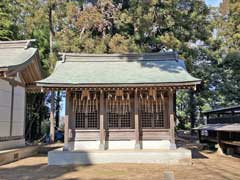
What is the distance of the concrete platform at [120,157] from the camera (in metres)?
12.5

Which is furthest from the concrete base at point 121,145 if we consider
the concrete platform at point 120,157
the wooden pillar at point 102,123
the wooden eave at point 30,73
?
the wooden eave at point 30,73

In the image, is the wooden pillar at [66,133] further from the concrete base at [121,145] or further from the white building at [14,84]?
the white building at [14,84]

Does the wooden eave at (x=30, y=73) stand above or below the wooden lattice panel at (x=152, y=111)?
above

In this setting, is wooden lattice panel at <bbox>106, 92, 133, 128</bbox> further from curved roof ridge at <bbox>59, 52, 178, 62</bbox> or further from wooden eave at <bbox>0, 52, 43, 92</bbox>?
wooden eave at <bbox>0, 52, 43, 92</bbox>

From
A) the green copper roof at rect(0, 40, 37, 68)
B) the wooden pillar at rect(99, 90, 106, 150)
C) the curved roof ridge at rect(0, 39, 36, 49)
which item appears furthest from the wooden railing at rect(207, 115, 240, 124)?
the curved roof ridge at rect(0, 39, 36, 49)

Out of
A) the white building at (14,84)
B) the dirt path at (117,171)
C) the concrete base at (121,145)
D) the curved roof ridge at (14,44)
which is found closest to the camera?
the dirt path at (117,171)

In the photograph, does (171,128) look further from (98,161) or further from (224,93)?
(224,93)

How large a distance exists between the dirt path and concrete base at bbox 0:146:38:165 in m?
0.34

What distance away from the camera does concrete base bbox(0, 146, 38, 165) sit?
1237cm

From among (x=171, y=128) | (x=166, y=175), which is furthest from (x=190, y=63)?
(x=166, y=175)

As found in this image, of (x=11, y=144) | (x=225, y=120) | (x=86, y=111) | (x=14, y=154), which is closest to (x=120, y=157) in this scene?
(x=86, y=111)

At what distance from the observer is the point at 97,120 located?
13.9 meters

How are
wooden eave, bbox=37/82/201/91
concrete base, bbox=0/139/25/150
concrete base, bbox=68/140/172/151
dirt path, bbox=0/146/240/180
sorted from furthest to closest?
1. concrete base, bbox=68/140/172/151
2. concrete base, bbox=0/139/25/150
3. wooden eave, bbox=37/82/201/91
4. dirt path, bbox=0/146/240/180

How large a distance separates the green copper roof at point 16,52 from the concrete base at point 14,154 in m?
4.05
